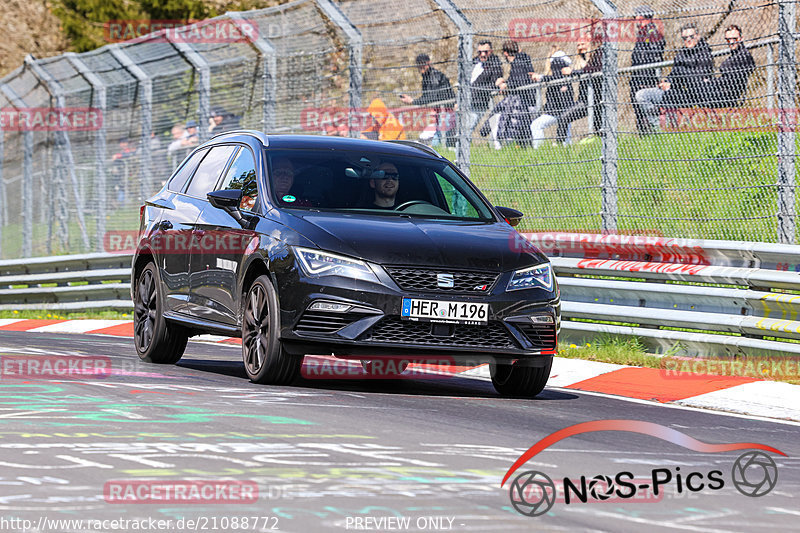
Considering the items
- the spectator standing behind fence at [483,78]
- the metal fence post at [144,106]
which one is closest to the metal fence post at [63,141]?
the metal fence post at [144,106]

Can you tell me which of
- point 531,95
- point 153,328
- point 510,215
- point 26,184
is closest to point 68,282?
point 26,184

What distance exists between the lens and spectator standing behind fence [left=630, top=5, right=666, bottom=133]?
12.8m

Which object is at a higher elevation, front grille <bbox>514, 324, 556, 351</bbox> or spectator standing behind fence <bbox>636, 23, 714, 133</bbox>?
spectator standing behind fence <bbox>636, 23, 714, 133</bbox>

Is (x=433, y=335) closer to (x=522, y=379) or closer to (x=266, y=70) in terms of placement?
(x=522, y=379)

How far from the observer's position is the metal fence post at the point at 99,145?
2088cm

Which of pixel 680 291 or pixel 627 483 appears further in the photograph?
pixel 680 291

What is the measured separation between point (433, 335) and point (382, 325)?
1.09ft

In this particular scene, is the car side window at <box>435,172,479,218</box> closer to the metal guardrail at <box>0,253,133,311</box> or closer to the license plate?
the license plate

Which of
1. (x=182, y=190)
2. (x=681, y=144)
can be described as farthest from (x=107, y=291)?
(x=681, y=144)

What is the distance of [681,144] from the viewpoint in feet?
41.4

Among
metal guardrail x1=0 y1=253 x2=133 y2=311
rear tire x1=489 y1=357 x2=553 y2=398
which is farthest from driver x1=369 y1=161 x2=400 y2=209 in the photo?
metal guardrail x1=0 y1=253 x2=133 y2=311

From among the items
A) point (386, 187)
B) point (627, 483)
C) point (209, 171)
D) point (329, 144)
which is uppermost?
point (329, 144)

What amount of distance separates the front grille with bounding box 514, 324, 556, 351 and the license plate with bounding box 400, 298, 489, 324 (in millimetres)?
316

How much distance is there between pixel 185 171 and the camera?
12.0 m
